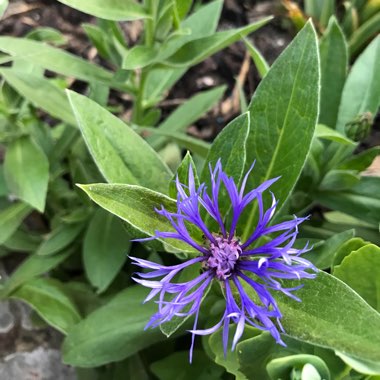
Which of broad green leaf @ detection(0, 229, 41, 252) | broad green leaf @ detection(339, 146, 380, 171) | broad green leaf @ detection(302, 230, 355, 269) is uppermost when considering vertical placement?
broad green leaf @ detection(339, 146, 380, 171)

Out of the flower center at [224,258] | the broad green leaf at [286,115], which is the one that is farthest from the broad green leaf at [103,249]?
the flower center at [224,258]

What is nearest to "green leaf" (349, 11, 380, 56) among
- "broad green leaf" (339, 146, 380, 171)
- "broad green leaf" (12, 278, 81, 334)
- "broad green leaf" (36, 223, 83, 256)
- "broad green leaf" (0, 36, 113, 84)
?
"broad green leaf" (339, 146, 380, 171)

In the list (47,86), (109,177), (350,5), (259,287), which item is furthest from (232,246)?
(350,5)

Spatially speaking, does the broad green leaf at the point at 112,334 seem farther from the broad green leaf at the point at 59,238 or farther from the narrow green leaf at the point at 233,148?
the narrow green leaf at the point at 233,148

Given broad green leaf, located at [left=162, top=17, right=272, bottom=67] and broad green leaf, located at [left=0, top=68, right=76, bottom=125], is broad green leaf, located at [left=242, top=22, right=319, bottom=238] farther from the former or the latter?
broad green leaf, located at [left=0, top=68, right=76, bottom=125]

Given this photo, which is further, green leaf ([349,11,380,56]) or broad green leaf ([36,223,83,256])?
green leaf ([349,11,380,56])

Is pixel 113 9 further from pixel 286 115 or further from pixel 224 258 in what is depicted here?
pixel 224 258

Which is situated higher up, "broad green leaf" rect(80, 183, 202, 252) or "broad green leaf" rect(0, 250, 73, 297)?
"broad green leaf" rect(80, 183, 202, 252)
